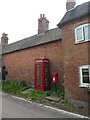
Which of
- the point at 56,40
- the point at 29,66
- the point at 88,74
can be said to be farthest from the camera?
the point at 29,66

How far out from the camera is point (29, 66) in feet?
74.4

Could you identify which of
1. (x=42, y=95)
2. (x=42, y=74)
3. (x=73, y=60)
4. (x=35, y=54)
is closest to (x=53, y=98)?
(x=42, y=95)

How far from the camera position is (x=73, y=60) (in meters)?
14.7

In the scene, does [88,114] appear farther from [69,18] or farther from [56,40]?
[56,40]

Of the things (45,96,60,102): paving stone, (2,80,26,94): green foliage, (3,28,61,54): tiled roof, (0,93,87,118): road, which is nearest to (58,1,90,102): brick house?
(45,96,60,102): paving stone

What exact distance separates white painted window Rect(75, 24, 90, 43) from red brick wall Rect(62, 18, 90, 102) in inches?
10.9

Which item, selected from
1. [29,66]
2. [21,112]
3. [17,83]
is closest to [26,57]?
[29,66]

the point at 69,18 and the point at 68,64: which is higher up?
the point at 69,18

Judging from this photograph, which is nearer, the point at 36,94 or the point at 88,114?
the point at 88,114

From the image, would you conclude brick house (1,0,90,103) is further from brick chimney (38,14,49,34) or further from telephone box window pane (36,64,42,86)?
brick chimney (38,14,49,34)

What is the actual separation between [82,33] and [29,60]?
9.76 m

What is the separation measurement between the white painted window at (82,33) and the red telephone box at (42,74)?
5087mm

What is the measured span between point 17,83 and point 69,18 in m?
10.6

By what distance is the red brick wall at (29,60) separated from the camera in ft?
61.4
